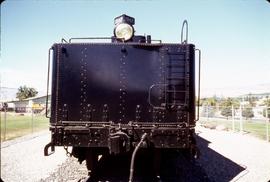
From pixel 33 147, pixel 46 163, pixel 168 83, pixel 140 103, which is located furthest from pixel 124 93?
pixel 33 147

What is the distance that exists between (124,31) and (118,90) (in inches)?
50.1

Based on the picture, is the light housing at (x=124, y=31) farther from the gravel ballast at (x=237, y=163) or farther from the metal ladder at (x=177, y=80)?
the gravel ballast at (x=237, y=163)

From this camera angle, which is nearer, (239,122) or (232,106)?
(232,106)

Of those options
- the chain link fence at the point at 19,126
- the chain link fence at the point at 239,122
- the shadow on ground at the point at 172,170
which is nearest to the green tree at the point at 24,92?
the chain link fence at the point at 19,126

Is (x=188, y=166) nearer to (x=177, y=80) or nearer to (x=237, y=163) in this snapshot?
(x=237, y=163)

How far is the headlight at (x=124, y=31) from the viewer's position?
5.91 metres

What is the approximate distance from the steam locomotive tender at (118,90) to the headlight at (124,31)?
1.04ft

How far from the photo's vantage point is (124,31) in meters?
5.92

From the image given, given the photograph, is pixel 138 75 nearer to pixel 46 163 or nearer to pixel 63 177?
pixel 63 177

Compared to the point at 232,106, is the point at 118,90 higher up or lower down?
higher up

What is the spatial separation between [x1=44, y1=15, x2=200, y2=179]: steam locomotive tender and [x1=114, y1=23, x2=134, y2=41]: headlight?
32 centimetres

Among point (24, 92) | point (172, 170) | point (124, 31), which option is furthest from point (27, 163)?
point (24, 92)

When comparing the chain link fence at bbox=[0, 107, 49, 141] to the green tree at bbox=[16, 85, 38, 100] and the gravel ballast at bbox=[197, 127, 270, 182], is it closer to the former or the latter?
the gravel ballast at bbox=[197, 127, 270, 182]

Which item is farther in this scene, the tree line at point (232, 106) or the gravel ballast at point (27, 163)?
the tree line at point (232, 106)
